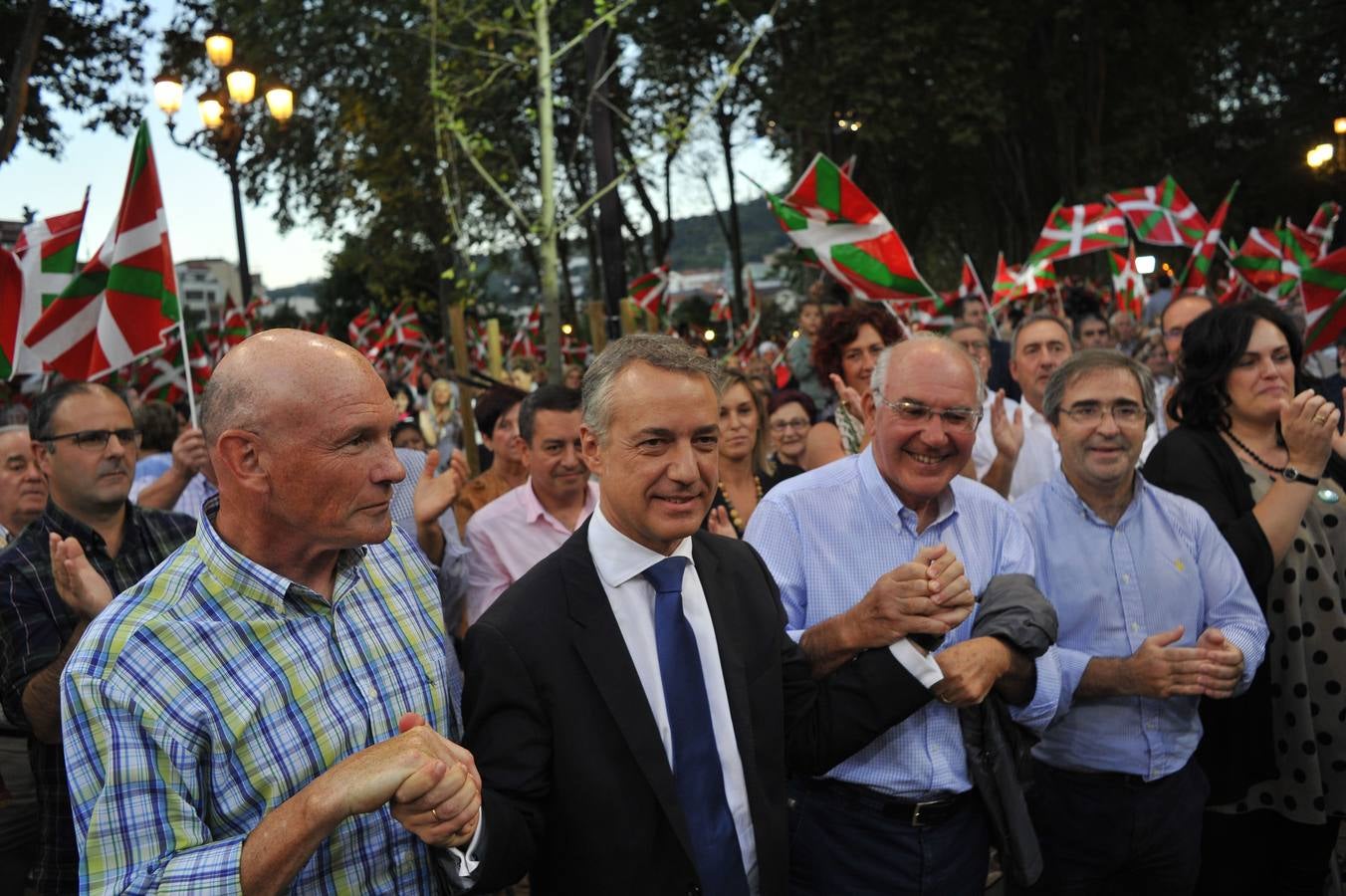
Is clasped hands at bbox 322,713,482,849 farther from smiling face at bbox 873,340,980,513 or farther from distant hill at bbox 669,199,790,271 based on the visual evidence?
distant hill at bbox 669,199,790,271

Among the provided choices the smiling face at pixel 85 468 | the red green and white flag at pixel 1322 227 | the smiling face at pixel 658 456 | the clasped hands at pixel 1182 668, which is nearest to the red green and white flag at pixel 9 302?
the smiling face at pixel 85 468

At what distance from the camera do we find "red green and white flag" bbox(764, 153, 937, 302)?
732 centimetres

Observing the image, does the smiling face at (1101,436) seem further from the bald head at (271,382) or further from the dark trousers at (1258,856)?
the bald head at (271,382)

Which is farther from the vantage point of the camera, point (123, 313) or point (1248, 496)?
point (123, 313)

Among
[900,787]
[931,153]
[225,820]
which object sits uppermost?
[931,153]

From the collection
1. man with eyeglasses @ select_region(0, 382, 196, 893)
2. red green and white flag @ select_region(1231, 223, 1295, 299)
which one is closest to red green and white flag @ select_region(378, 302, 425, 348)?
red green and white flag @ select_region(1231, 223, 1295, 299)

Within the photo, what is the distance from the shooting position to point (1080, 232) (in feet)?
39.7

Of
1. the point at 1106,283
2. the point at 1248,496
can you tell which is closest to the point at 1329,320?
the point at 1248,496

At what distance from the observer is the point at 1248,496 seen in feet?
13.2

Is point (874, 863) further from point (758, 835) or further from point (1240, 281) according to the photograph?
point (1240, 281)

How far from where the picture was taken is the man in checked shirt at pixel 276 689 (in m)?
1.90

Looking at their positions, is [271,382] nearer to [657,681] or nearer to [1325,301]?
[657,681]

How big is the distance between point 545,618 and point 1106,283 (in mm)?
23539

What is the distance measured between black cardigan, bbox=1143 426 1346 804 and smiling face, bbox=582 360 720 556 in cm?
216
